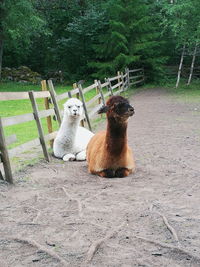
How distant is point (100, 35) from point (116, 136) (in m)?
22.4

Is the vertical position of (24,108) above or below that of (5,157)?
below

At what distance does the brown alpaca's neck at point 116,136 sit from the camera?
5.58 m

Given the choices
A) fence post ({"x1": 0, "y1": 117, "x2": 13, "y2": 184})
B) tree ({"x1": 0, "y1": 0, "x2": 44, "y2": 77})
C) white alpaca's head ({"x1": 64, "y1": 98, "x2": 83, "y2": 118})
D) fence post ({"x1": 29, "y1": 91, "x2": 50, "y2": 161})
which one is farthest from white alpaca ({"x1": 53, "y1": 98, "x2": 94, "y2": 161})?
tree ({"x1": 0, "y1": 0, "x2": 44, "y2": 77})

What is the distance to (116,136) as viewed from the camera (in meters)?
5.60

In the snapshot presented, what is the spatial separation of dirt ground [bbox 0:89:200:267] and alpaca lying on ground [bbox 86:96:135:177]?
17 cm

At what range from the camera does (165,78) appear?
27594mm

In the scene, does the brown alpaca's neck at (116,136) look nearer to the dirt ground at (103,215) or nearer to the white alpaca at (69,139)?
the dirt ground at (103,215)

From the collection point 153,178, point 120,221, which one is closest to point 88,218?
point 120,221

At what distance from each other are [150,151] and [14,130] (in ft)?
18.0

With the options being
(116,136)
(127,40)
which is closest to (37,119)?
(116,136)

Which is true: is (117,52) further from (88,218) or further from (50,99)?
(88,218)

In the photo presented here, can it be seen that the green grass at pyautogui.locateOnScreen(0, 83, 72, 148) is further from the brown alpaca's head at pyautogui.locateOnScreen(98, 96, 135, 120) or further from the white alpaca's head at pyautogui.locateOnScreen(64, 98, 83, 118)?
the brown alpaca's head at pyautogui.locateOnScreen(98, 96, 135, 120)

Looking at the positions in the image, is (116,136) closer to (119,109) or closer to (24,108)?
(119,109)

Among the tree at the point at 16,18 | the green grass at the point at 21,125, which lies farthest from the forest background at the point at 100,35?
the green grass at the point at 21,125
